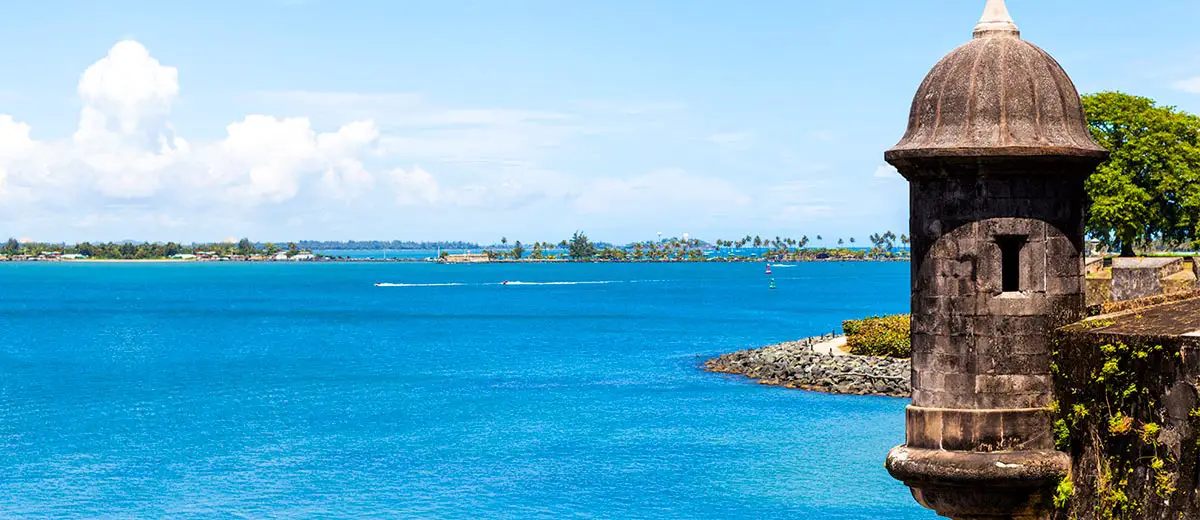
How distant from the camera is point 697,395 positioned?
68.0 m

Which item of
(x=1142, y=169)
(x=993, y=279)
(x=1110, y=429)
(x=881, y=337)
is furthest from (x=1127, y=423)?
(x=881, y=337)

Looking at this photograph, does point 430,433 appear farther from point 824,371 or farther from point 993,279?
point 993,279

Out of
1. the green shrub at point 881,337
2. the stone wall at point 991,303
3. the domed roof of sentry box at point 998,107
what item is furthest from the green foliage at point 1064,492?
the green shrub at point 881,337

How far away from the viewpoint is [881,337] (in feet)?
236

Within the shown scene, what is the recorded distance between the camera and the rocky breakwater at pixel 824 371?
63.8 meters

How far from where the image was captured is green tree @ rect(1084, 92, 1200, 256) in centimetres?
5766

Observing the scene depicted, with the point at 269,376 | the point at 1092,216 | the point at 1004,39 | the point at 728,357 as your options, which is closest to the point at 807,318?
the point at 728,357

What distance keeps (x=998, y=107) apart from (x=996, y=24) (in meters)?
1.08

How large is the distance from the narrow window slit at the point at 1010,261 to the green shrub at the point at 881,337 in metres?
56.6

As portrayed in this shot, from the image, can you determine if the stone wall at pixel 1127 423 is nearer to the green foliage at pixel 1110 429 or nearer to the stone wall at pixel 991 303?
the green foliage at pixel 1110 429

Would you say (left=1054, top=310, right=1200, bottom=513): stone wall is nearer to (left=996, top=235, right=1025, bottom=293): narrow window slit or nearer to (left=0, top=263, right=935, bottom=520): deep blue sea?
(left=996, top=235, right=1025, bottom=293): narrow window slit

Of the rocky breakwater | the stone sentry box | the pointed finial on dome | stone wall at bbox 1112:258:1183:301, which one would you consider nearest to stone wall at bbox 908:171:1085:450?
the stone sentry box

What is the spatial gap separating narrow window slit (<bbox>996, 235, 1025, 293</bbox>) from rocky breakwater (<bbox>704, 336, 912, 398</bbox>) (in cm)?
4962

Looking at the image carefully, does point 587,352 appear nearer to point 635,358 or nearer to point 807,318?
point 635,358
